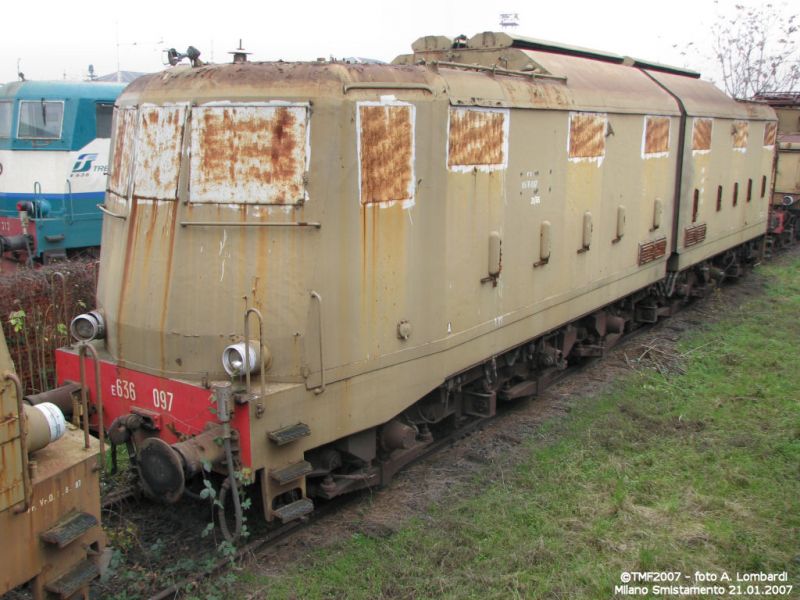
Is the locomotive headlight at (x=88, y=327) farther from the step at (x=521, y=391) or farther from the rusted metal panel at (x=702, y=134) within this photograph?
the rusted metal panel at (x=702, y=134)

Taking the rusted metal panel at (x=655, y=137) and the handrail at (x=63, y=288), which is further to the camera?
the rusted metal panel at (x=655, y=137)

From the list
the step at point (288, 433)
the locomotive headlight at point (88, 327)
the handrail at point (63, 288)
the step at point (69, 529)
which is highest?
the locomotive headlight at point (88, 327)

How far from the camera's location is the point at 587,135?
7.93 meters

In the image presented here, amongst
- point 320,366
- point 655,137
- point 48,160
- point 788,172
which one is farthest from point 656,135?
point 788,172

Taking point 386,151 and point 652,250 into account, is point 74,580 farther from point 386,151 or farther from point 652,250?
point 652,250

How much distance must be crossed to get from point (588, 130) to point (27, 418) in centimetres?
588

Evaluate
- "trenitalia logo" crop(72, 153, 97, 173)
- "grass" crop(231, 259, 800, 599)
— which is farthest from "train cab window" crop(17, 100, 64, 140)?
"grass" crop(231, 259, 800, 599)

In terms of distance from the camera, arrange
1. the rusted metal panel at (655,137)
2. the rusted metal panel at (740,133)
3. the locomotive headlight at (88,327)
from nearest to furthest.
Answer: the locomotive headlight at (88,327)
the rusted metal panel at (655,137)
the rusted metal panel at (740,133)

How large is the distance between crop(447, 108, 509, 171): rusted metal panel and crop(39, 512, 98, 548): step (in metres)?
3.35

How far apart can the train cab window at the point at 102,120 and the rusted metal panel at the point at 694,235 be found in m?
9.52

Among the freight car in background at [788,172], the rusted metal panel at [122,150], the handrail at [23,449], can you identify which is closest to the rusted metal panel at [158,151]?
the rusted metal panel at [122,150]

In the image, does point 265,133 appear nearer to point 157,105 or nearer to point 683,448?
point 157,105

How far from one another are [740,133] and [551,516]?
9553 mm

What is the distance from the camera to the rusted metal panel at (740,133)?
12.7 meters
